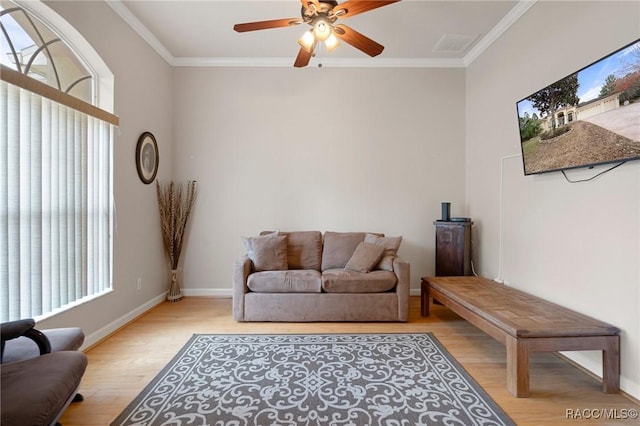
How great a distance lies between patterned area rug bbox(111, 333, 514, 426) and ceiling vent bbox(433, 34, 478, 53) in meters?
3.43

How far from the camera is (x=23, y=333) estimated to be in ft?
5.03

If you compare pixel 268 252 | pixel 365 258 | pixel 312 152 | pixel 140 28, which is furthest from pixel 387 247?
pixel 140 28

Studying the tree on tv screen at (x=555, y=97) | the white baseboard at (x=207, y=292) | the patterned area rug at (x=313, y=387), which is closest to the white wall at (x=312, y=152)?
the white baseboard at (x=207, y=292)

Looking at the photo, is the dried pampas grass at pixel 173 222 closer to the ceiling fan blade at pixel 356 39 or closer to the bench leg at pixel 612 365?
the ceiling fan blade at pixel 356 39

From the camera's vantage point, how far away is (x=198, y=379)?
7.11ft

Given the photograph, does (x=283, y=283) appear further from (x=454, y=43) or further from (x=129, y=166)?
(x=454, y=43)

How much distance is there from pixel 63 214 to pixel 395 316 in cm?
323

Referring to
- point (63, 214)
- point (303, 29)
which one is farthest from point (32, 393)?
point (303, 29)

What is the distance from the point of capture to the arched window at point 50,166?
6.66 ft

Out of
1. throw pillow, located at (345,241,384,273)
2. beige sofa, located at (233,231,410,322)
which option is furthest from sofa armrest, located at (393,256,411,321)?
throw pillow, located at (345,241,384,273)

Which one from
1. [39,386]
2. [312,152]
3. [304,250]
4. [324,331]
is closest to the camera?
[39,386]

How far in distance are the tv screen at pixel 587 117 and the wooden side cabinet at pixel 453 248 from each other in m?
1.05

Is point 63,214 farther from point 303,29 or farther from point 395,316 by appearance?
point 395,316

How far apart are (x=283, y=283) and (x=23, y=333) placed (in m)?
2.08
